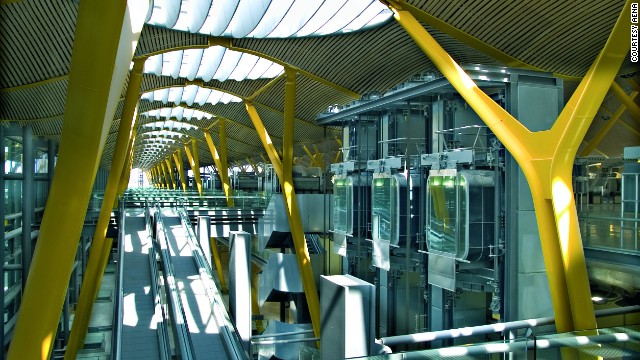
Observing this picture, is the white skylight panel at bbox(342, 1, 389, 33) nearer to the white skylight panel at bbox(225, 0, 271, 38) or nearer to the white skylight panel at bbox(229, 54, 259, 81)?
the white skylight panel at bbox(225, 0, 271, 38)

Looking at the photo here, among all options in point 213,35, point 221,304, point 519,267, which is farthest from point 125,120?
point 519,267

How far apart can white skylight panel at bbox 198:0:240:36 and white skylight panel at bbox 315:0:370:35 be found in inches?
124

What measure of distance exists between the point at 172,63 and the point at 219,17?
23.4 ft

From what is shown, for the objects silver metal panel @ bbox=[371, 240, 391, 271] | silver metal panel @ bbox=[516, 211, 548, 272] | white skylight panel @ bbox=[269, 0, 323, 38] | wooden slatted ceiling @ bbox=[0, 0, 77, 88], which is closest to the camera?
silver metal panel @ bbox=[516, 211, 548, 272]

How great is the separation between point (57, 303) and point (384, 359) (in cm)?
453

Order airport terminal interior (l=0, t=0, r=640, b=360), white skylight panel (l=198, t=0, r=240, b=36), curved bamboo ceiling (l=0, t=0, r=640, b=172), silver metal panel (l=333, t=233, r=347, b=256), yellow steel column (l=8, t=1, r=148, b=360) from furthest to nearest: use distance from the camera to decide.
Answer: silver metal panel (l=333, t=233, r=347, b=256), white skylight panel (l=198, t=0, r=240, b=36), curved bamboo ceiling (l=0, t=0, r=640, b=172), airport terminal interior (l=0, t=0, r=640, b=360), yellow steel column (l=8, t=1, r=148, b=360)

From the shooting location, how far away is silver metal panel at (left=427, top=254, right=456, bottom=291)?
1170cm

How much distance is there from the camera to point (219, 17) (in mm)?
18094

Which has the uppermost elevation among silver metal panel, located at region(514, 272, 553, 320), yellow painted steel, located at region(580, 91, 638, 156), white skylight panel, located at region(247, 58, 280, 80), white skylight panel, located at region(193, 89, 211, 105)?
white skylight panel, located at region(247, 58, 280, 80)

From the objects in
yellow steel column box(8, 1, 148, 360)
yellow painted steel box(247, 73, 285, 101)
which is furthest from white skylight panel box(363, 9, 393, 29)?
yellow steel column box(8, 1, 148, 360)

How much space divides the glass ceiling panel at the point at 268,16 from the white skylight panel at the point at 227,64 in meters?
3.51

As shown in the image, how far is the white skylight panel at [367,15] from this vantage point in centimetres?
1652

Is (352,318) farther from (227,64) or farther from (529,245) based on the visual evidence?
(227,64)

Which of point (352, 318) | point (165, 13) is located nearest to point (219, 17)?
point (165, 13)
